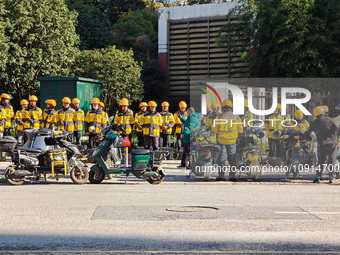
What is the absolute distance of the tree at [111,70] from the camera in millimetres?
32812

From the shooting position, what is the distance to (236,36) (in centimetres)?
3144

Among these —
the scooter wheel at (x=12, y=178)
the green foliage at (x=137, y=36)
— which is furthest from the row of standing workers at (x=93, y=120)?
the green foliage at (x=137, y=36)

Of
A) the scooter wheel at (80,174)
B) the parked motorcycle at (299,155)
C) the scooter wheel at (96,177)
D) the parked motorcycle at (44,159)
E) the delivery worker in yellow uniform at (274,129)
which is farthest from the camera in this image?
the delivery worker in yellow uniform at (274,129)

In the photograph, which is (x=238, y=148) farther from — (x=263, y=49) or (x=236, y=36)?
(x=236, y=36)

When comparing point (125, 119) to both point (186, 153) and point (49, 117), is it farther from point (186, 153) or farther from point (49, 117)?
point (49, 117)

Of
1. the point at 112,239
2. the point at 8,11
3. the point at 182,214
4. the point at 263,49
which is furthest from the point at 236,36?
the point at 112,239

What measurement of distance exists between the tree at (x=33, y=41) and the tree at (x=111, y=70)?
1.19 m

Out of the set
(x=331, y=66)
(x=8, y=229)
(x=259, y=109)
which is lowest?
(x=8, y=229)

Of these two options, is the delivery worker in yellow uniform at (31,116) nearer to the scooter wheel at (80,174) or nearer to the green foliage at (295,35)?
the scooter wheel at (80,174)

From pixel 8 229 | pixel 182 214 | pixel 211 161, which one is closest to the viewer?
pixel 8 229

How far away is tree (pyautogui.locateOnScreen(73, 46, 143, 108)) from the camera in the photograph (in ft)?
108

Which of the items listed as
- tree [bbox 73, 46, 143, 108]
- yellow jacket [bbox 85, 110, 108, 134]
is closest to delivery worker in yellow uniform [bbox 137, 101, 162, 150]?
yellow jacket [bbox 85, 110, 108, 134]

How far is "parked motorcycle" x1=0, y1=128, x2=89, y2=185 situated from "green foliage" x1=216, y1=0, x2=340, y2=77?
50.5 feet

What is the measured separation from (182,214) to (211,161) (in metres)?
5.60
